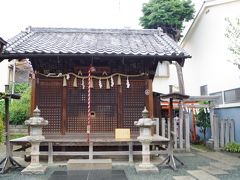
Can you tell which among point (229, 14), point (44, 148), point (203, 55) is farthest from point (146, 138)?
point (203, 55)

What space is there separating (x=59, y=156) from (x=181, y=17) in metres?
15.2

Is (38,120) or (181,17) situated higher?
(181,17)

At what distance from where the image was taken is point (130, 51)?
9.78m

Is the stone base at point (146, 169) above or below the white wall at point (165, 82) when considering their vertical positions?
below

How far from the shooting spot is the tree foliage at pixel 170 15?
66.1ft

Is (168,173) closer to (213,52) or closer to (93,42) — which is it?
(93,42)

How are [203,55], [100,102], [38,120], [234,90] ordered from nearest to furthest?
[38,120] → [100,102] → [234,90] → [203,55]

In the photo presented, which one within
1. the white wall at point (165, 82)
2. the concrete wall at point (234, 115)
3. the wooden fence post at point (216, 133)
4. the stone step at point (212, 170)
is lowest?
the stone step at point (212, 170)

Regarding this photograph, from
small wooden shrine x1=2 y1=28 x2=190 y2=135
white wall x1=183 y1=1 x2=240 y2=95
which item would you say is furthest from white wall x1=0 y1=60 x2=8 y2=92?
white wall x1=183 y1=1 x2=240 y2=95

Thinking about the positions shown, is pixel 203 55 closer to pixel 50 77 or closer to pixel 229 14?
pixel 229 14

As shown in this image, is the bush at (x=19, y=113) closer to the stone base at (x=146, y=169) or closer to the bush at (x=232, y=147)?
the stone base at (x=146, y=169)

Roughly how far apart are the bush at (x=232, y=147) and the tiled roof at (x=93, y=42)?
18.7 ft

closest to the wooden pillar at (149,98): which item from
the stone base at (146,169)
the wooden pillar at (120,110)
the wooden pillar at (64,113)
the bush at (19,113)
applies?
the wooden pillar at (120,110)

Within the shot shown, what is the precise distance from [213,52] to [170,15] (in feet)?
18.7
